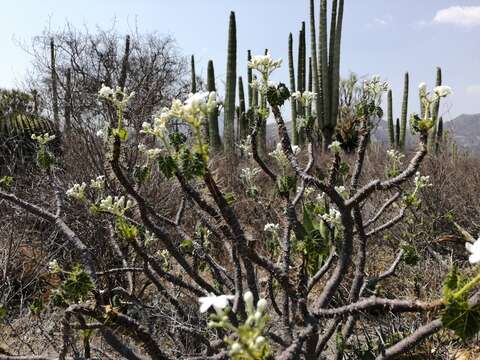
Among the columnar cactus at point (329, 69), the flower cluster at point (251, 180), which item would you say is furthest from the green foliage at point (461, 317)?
the columnar cactus at point (329, 69)

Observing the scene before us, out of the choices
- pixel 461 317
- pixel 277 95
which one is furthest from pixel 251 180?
pixel 461 317

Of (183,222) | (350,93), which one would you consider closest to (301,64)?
(350,93)

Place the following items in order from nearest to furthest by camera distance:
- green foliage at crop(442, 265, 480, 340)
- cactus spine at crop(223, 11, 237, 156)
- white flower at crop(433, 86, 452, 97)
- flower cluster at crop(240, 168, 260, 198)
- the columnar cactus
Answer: green foliage at crop(442, 265, 480, 340) → white flower at crop(433, 86, 452, 97) → flower cluster at crop(240, 168, 260, 198) → cactus spine at crop(223, 11, 237, 156) → the columnar cactus

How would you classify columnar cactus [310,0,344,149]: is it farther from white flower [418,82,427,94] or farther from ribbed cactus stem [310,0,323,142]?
white flower [418,82,427,94]

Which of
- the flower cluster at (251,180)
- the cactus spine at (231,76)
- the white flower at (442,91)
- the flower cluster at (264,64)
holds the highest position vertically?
the cactus spine at (231,76)

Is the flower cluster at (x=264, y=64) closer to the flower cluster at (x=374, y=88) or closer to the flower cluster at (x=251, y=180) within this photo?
the flower cluster at (x=374, y=88)

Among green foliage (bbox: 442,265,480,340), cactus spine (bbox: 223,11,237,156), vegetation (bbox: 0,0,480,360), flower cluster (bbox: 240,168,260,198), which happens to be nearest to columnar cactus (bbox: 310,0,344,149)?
cactus spine (bbox: 223,11,237,156)

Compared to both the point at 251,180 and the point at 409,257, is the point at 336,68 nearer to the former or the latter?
the point at 251,180

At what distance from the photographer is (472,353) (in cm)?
315

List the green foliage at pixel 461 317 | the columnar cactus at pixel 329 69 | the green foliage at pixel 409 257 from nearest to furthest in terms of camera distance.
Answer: the green foliage at pixel 461 317, the green foliage at pixel 409 257, the columnar cactus at pixel 329 69

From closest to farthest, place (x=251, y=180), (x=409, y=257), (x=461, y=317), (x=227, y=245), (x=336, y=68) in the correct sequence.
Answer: (x=461, y=317)
(x=227, y=245)
(x=409, y=257)
(x=251, y=180)
(x=336, y=68)

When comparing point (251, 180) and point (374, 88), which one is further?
point (251, 180)

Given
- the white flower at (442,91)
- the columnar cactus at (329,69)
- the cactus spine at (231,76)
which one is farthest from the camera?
the columnar cactus at (329,69)

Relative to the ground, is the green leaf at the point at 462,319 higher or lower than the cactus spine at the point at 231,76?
lower
